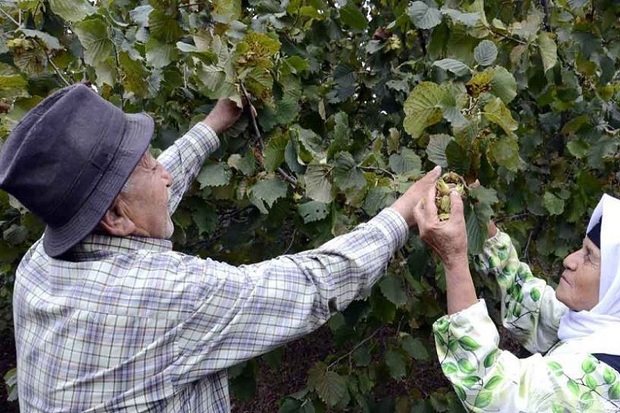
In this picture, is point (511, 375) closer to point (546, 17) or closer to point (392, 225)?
point (392, 225)

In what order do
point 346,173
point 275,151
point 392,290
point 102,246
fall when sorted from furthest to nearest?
point 392,290, point 275,151, point 346,173, point 102,246

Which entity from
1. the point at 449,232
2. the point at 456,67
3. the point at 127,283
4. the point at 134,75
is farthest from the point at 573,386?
the point at 134,75

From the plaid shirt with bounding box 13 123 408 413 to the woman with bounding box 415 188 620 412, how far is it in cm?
16

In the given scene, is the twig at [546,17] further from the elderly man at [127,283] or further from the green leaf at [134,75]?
the green leaf at [134,75]

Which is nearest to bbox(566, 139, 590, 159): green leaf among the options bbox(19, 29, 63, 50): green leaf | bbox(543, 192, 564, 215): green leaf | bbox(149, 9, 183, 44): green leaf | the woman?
bbox(543, 192, 564, 215): green leaf

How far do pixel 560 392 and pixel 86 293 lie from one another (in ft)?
3.69

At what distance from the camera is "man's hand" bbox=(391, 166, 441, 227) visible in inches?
67.2

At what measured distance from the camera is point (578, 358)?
1539 millimetres

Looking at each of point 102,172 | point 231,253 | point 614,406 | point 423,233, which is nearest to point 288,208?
point 231,253

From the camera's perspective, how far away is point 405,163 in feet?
6.41

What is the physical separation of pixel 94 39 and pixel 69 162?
0.74 metres

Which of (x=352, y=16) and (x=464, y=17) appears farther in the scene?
(x=352, y=16)

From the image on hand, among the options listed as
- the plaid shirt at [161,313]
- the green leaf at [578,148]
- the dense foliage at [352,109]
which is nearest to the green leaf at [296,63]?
the dense foliage at [352,109]

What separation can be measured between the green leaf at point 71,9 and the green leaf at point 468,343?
4.89ft
